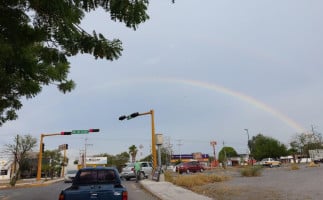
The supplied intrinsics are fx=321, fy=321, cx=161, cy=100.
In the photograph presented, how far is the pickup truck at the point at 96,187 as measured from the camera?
7.39 meters

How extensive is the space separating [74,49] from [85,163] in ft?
172

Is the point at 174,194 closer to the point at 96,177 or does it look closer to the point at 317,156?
the point at 96,177

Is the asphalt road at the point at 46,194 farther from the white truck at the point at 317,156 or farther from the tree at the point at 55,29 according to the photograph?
the white truck at the point at 317,156

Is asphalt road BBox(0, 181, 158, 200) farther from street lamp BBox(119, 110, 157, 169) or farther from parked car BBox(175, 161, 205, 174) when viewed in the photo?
parked car BBox(175, 161, 205, 174)

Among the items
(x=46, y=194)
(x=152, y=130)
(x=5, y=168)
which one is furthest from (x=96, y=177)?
(x=5, y=168)

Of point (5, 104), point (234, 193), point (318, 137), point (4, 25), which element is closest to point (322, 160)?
point (318, 137)

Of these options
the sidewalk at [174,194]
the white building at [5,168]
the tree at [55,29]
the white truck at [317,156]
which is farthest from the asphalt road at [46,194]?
the white truck at [317,156]

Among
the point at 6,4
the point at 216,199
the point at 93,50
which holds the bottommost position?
the point at 216,199

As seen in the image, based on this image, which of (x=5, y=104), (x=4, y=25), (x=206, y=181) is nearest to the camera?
(x=4, y=25)

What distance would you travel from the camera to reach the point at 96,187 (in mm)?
7668

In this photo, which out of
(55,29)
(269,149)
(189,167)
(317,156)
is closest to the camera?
(55,29)

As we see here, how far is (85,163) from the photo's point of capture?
55.4 metres

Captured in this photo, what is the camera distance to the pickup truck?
7.39 meters

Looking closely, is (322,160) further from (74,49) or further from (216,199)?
(74,49)
